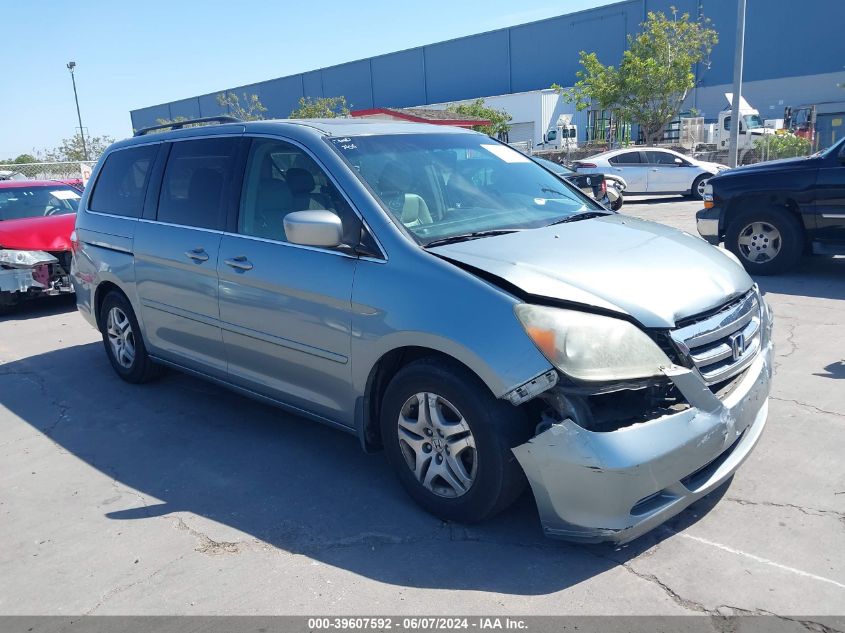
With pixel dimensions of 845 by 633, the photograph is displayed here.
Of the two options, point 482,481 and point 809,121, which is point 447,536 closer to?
point 482,481

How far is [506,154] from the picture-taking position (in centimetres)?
481

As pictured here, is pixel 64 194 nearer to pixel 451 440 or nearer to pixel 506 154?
pixel 506 154

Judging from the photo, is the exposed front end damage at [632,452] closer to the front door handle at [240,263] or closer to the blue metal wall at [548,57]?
the front door handle at [240,263]

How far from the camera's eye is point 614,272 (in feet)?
10.8

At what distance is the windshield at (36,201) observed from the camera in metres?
9.79

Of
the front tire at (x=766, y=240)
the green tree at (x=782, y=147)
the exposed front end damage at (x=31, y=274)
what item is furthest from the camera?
the green tree at (x=782, y=147)

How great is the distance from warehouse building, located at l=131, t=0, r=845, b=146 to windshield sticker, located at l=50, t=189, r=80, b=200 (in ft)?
93.9

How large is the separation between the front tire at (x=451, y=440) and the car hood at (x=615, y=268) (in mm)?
514

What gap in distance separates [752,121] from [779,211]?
2439cm

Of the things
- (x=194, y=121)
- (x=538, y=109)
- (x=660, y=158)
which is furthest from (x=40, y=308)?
(x=538, y=109)

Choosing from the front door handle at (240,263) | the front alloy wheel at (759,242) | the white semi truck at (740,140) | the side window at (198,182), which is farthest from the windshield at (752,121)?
the front door handle at (240,263)

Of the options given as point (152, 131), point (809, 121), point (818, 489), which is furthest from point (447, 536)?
point (809, 121)

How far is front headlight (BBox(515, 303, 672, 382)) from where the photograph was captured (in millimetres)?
2904
